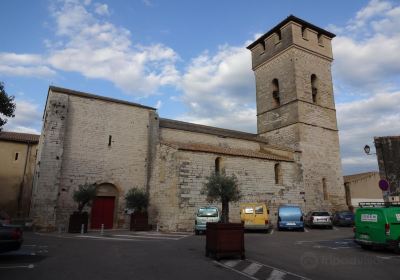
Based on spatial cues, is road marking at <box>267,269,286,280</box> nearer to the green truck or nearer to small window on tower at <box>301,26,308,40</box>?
the green truck

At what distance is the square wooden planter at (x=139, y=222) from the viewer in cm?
1903

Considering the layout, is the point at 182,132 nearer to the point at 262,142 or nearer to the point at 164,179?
the point at 164,179

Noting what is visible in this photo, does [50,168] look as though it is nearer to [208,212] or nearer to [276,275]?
[208,212]

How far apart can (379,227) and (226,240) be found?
5.44 metres

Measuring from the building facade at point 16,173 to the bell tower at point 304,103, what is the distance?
21532mm

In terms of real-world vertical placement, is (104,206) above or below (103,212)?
above

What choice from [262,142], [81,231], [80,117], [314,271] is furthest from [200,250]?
[262,142]

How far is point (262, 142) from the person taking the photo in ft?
95.3

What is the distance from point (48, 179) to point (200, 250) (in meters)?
12.1

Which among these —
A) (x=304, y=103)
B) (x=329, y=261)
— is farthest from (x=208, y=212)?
(x=304, y=103)

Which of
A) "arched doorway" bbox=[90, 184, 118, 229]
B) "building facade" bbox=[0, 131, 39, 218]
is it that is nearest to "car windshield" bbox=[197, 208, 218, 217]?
"arched doorway" bbox=[90, 184, 118, 229]

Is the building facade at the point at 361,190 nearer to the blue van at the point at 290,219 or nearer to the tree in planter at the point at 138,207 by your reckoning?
the blue van at the point at 290,219

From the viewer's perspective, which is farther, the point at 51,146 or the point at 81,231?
the point at 51,146

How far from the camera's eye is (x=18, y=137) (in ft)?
87.4
